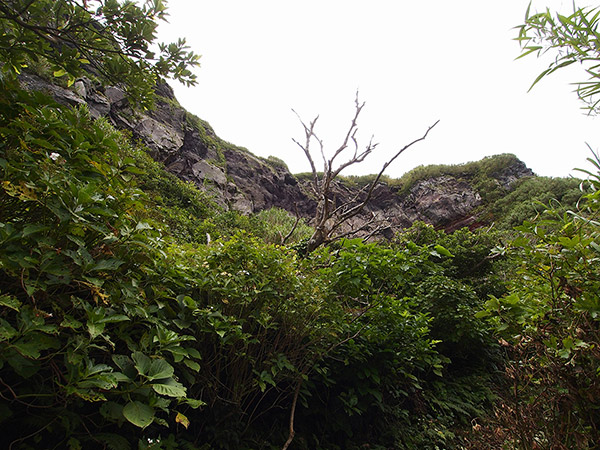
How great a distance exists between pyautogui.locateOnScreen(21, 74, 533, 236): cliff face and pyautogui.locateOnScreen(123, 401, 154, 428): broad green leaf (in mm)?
9186

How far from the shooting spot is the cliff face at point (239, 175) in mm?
10391

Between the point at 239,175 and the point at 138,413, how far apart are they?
580 inches

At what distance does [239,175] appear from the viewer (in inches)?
600

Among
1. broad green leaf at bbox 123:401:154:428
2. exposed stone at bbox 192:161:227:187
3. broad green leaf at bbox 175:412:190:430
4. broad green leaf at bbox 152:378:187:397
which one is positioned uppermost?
exposed stone at bbox 192:161:227:187

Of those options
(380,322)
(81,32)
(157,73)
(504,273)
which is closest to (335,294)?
(380,322)

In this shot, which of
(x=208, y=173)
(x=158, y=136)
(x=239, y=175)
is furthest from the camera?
(x=239, y=175)

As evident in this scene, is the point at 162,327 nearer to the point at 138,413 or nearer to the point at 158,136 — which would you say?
the point at 138,413

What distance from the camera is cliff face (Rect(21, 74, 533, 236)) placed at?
1039 centimetres

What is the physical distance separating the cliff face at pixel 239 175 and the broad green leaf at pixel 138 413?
30.1ft

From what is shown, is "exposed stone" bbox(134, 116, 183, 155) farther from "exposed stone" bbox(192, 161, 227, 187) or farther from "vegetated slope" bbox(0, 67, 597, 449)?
"vegetated slope" bbox(0, 67, 597, 449)

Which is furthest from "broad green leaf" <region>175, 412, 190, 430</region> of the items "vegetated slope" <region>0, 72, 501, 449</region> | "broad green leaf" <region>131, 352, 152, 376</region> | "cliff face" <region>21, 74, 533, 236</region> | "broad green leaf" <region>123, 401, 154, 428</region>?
"cliff face" <region>21, 74, 533, 236</region>

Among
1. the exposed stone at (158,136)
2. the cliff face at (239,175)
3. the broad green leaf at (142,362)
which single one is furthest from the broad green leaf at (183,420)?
the exposed stone at (158,136)

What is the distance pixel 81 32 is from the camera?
80.3 inches

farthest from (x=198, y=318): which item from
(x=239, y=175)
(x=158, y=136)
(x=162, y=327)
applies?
(x=239, y=175)
